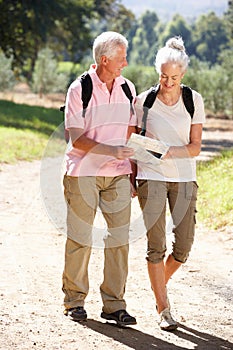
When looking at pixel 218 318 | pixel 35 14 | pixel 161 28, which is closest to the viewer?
pixel 218 318

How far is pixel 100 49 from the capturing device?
19.5 feet

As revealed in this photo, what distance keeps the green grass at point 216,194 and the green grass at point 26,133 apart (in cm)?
233

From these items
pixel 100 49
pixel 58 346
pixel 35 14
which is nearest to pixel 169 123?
pixel 100 49

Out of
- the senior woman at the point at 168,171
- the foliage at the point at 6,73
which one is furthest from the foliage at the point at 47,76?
the senior woman at the point at 168,171

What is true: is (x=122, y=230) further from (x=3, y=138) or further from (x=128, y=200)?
(x=3, y=138)

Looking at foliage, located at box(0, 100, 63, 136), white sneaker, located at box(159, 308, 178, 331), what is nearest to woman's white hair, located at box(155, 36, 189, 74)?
white sneaker, located at box(159, 308, 178, 331)

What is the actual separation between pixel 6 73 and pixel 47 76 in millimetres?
6678

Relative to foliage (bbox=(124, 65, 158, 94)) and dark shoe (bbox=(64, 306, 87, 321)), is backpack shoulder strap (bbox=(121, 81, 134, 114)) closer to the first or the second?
dark shoe (bbox=(64, 306, 87, 321))

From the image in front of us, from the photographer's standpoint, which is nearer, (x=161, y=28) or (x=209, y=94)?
(x=209, y=94)

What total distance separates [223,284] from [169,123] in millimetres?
2231

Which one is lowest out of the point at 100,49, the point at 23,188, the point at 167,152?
the point at 23,188

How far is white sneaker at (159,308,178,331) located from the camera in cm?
609

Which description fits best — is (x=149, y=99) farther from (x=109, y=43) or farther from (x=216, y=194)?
(x=216, y=194)

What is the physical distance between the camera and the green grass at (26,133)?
1888cm
